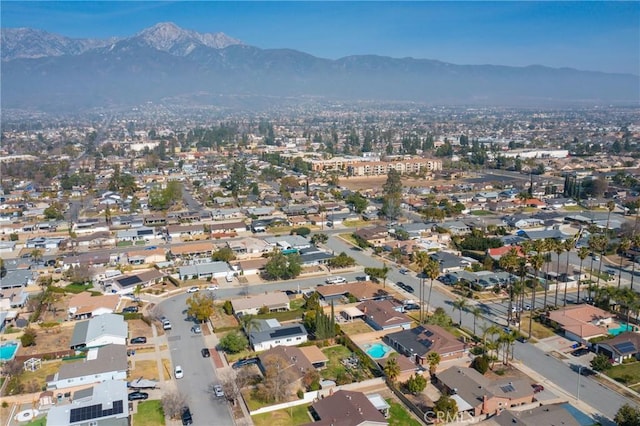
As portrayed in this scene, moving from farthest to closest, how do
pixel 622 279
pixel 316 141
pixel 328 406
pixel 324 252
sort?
1. pixel 316 141
2. pixel 324 252
3. pixel 622 279
4. pixel 328 406

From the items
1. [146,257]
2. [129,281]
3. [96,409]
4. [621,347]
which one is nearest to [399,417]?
[96,409]

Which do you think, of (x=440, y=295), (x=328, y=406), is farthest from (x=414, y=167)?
(x=328, y=406)

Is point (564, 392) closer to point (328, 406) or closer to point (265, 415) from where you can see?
point (328, 406)

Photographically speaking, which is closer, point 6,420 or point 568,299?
point 6,420

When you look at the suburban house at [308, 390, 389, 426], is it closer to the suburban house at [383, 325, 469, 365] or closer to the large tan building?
the suburban house at [383, 325, 469, 365]

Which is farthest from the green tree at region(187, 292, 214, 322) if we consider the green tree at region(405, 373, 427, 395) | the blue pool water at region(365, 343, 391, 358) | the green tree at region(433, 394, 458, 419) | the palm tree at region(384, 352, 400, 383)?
the green tree at region(433, 394, 458, 419)

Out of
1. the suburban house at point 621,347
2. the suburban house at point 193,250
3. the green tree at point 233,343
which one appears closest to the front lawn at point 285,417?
the green tree at point 233,343
